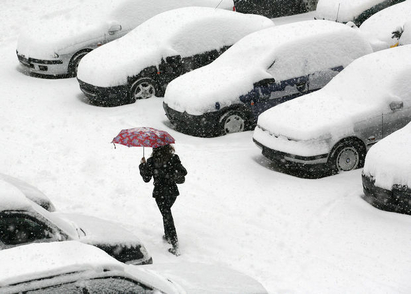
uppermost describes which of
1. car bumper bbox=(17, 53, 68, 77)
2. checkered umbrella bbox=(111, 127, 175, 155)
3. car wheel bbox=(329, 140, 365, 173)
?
checkered umbrella bbox=(111, 127, 175, 155)

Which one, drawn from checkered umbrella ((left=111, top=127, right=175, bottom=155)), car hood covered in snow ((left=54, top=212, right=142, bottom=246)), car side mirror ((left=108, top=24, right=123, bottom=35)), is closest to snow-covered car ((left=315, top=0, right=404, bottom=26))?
car side mirror ((left=108, top=24, right=123, bottom=35))

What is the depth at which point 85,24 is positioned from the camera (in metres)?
15.8

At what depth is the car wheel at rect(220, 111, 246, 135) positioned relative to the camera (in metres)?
12.1

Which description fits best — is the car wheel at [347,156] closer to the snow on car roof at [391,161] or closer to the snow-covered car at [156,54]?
the snow on car roof at [391,161]

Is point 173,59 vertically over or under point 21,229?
under

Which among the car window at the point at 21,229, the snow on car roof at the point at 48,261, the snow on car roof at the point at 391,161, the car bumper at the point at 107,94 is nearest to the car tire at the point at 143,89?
the car bumper at the point at 107,94

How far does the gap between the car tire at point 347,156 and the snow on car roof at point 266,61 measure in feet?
7.60

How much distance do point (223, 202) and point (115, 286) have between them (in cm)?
491

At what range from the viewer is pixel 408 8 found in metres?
16.0

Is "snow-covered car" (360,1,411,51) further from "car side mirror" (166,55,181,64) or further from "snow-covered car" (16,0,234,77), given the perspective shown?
"snow-covered car" (16,0,234,77)

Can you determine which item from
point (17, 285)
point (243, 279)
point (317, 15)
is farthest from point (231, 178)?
point (317, 15)

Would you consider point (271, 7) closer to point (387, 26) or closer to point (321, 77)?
point (387, 26)

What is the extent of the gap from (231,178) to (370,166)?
225 centimetres

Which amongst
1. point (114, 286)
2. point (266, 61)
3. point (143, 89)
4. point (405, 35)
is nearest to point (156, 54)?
point (143, 89)
